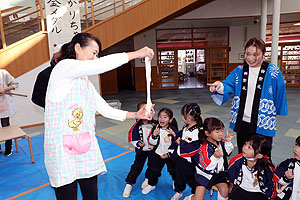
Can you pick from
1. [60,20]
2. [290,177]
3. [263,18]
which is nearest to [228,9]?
[263,18]

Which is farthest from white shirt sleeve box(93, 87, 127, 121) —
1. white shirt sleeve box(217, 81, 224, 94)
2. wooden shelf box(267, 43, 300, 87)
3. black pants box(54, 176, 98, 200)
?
wooden shelf box(267, 43, 300, 87)

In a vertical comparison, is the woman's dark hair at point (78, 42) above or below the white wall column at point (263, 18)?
below

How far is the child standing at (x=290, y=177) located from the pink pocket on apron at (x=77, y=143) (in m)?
1.51

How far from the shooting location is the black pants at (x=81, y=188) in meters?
1.29

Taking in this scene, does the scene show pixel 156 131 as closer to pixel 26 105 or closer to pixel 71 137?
pixel 71 137

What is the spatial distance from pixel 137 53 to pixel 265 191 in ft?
4.95

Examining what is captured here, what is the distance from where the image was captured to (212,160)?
6.40 ft

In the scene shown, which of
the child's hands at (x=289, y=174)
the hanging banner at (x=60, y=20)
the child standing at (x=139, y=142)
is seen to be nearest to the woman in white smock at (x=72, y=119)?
the child standing at (x=139, y=142)

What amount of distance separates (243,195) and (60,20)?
4.88 m

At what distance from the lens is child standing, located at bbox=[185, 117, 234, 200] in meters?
1.96

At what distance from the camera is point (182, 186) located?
7.17 feet

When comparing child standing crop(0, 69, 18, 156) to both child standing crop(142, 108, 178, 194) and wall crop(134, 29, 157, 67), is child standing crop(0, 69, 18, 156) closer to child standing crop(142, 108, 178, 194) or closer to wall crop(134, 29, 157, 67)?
child standing crop(142, 108, 178, 194)

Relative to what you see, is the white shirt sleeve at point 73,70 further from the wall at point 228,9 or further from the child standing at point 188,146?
the wall at point 228,9

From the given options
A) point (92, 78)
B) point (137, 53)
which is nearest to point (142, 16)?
point (92, 78)
